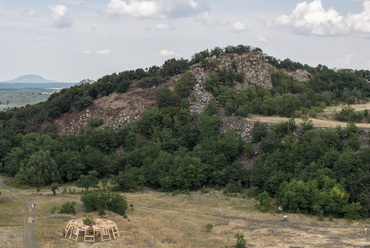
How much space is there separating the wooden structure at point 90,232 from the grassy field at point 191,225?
1.65 ft

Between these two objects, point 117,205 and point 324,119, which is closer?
point 117,205

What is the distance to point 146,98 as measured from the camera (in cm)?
5541

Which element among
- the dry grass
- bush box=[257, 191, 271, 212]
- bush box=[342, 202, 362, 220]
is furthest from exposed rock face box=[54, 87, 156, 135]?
bush box=[342, 202, 362, 220]

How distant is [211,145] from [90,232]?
2174cm

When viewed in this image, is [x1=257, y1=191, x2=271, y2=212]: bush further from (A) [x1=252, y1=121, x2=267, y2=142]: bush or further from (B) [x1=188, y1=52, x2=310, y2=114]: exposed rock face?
(B) [x1=188, y1=52, x2=310, y2=114]: exposed rock face

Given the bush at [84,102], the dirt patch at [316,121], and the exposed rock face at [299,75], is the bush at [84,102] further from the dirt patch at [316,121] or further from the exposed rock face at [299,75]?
the exposed rock face at [299,75]

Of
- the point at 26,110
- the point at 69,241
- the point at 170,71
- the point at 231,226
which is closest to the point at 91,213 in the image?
Answer: the point at 69,241

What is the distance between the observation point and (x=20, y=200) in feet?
112

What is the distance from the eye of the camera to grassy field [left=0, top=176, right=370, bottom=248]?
2384 centimetres

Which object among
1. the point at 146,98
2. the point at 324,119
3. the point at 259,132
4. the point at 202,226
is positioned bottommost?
the point at 202,226

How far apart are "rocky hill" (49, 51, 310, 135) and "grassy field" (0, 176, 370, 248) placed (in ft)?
62.2

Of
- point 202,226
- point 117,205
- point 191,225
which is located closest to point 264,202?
point 202,226

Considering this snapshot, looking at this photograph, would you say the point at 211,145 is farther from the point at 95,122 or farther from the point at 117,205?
the point at 95,122

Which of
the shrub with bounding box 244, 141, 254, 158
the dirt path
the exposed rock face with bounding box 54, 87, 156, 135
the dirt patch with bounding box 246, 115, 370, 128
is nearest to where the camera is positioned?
the dirt path
